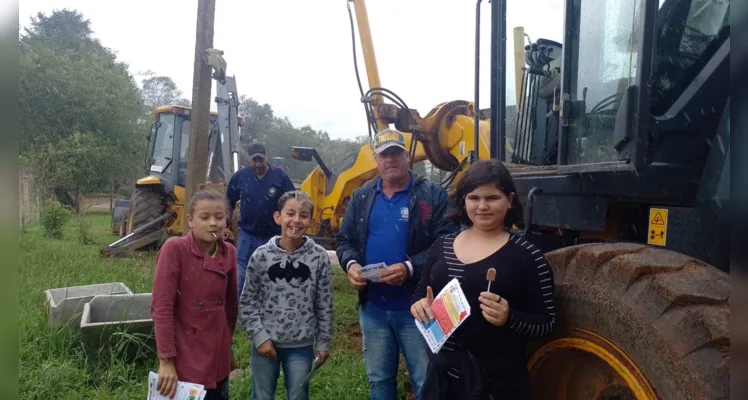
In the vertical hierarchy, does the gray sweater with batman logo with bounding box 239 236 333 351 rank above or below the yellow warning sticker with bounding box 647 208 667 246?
below

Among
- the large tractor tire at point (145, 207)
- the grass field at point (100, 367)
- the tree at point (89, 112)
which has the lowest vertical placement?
the grass field at point (100, 367)

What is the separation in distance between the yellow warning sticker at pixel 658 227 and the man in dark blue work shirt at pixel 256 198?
134 inches

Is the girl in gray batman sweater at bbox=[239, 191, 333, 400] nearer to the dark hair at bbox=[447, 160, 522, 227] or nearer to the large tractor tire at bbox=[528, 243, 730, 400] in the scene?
the dark hair at bbox=[447, 160, 522, 227]

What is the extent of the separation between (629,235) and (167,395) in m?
2.31

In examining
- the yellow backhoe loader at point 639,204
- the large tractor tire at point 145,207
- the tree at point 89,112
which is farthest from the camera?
the tree at point 89,112

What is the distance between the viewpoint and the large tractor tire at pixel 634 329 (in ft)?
5.07

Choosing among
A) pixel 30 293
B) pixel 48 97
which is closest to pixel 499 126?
pixel 30 293

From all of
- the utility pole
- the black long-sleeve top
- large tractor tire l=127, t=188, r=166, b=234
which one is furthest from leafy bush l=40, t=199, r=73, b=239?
the black long-sleeve top

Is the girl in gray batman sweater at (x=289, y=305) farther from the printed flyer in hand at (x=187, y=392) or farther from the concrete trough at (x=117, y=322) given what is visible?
the concrete trough at (x=117, y=322)

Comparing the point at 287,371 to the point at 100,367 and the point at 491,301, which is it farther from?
the point at 100,367

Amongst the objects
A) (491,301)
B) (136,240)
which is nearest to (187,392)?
(491,301)

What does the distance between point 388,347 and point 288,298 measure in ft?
1.92

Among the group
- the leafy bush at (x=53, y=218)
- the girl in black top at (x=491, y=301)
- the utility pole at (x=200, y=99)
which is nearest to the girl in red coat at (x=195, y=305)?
the girl in black top at (x=491, y=301)

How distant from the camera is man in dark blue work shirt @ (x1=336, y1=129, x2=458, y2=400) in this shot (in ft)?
9.11
